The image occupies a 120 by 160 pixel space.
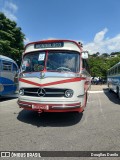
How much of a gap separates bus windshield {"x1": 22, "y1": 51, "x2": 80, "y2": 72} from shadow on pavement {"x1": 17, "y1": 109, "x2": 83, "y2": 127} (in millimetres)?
1887

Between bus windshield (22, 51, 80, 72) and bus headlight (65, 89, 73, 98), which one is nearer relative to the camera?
bus headlight (65, 89, 73, 98)

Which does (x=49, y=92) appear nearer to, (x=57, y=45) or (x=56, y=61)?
(x=56, y=61)

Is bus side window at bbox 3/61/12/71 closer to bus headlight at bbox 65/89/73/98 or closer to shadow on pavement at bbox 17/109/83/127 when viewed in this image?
shadow on pavement at bbox 17/109/83/127

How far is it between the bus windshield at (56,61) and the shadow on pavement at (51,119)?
1.89 m

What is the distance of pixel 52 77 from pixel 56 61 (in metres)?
0.75

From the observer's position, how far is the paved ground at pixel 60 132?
5.27 m

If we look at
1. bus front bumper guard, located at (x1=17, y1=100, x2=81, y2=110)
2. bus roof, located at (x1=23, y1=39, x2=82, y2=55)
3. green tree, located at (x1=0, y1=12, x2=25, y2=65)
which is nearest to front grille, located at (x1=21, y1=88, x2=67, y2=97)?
bus front bumper guard, located at (x1=17, y1=100, x2=81, y2=110)

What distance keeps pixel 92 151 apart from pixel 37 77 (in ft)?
10.7

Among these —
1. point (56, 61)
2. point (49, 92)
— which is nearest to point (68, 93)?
point (49, 92)

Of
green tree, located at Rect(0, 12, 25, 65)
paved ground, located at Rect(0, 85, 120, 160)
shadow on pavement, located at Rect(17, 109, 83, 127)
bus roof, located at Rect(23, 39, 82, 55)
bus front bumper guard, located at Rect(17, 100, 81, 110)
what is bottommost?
paved ground, located at Rect(0, 85, 120, 160)

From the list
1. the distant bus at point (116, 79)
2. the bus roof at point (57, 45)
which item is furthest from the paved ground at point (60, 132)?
the distant bus at point (116, 79)

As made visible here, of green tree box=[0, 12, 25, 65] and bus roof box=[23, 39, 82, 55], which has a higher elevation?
green tree box=[0, 12, 25, 65]

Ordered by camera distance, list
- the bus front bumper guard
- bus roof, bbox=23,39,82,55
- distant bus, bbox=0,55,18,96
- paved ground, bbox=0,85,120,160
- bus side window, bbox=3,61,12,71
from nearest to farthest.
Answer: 1. paved ground, bbox=0,85,120,160
2. the bus front bumper guard
3. bus roof, bbox=23,39,82,55
4. distant bus, bbox=0,55,18,96
5. bus side window, bbox=3,61,12,71

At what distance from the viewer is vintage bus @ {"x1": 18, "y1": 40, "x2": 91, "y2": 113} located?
22.9 feet
